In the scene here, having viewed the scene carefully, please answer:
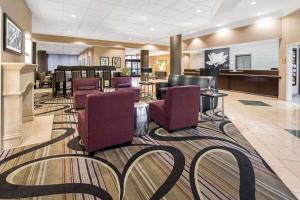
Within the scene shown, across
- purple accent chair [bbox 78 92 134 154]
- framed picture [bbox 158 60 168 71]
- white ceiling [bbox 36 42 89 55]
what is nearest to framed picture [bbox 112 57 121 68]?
white ceiling [bbox 36 42 89 55]

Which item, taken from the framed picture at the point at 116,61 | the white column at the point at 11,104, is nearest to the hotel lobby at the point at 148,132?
the white column at the point at 11,104

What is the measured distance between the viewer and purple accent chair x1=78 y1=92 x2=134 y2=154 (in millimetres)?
2537

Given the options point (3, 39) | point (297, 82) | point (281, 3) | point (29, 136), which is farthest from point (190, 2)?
point (297, 82)

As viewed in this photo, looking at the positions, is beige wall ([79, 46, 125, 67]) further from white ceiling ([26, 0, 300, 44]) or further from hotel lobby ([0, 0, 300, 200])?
hotel lobby ([0, 0, 300, 200])

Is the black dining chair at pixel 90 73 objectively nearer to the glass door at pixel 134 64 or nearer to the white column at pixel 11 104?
the white column at pixel 11 104

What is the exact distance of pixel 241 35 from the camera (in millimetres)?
8883

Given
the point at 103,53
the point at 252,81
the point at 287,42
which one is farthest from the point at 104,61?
the point at 287,42

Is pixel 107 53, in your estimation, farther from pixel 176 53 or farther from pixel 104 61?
pixel 176 53

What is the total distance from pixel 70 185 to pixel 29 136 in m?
1.97

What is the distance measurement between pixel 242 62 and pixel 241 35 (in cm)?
411

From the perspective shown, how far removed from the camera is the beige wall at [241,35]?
751 centimetres

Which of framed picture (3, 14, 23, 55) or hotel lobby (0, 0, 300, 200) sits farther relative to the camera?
framed picture (3, 14, 23, 55)

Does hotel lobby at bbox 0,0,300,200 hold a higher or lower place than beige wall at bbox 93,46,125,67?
lower

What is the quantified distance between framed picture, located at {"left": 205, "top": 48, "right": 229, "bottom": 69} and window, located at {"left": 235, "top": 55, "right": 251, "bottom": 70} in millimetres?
641
